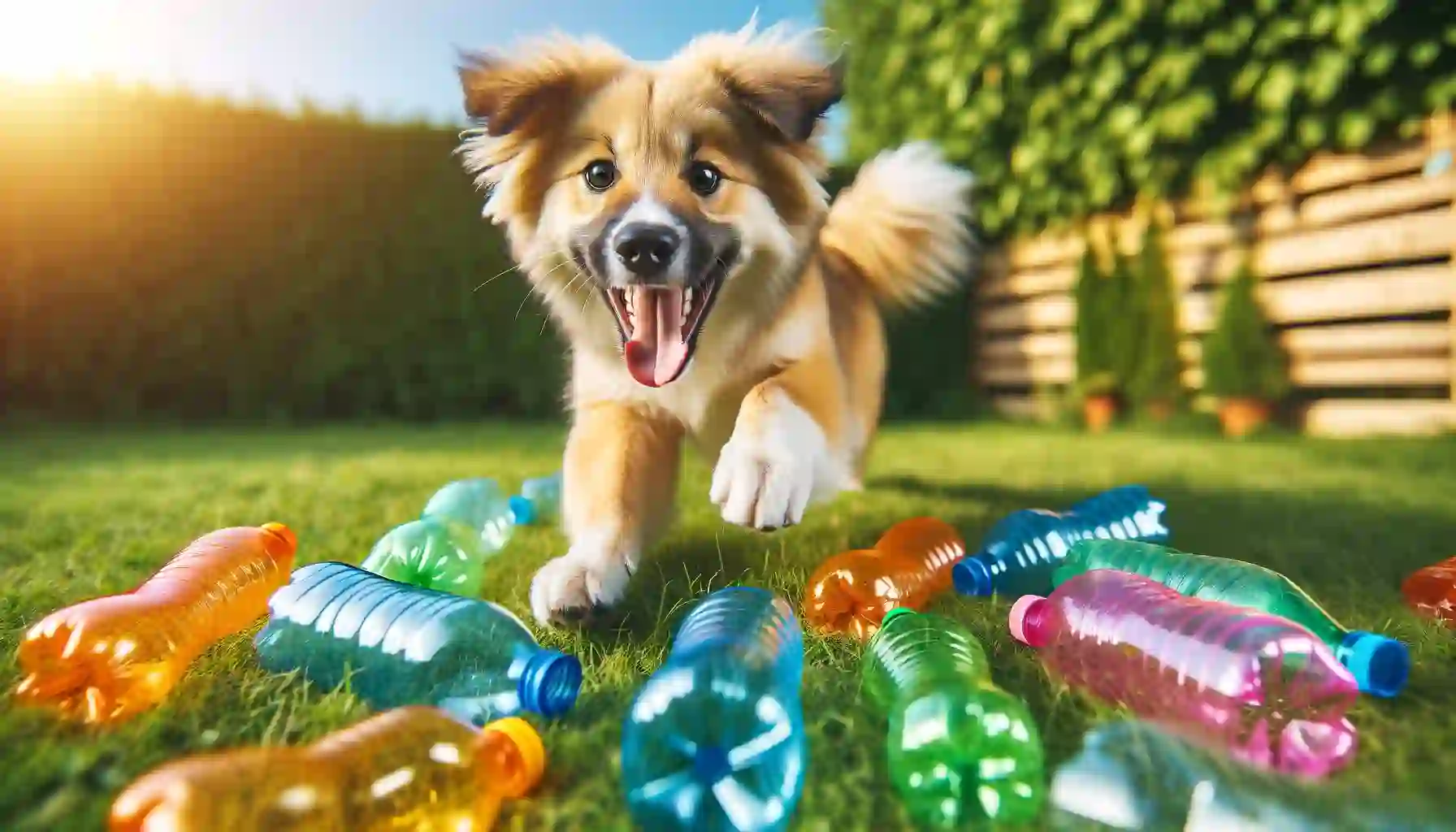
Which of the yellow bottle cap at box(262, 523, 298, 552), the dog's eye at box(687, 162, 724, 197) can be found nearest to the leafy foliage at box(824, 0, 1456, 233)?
the dog's eye at box(687, 162, 724, 197)

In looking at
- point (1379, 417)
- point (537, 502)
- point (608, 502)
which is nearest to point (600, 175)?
point (608, 502)

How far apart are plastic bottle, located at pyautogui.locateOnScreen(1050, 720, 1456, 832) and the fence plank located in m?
4.26

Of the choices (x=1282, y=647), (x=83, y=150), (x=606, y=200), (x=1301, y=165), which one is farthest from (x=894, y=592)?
(x=83, y=150)

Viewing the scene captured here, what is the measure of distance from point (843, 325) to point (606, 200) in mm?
Result: 1037

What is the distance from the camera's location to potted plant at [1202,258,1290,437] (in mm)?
4914

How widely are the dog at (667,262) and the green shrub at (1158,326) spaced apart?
4130 millimetres

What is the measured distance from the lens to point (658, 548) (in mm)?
2066

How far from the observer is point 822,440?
178 centimetres

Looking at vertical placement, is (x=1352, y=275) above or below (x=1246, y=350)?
above

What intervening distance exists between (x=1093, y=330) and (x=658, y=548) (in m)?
4.55

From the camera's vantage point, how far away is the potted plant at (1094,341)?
224 inches

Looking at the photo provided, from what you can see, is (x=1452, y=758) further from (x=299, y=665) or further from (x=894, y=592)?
(x=299, y=665)

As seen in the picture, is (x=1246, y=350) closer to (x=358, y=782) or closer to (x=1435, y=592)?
(x=1435, y=592)

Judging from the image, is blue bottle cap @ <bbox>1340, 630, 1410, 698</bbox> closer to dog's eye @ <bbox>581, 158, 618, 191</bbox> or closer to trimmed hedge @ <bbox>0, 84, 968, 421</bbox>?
dog's eye @ <bbox>581, 158, 618, 191</bbox>
